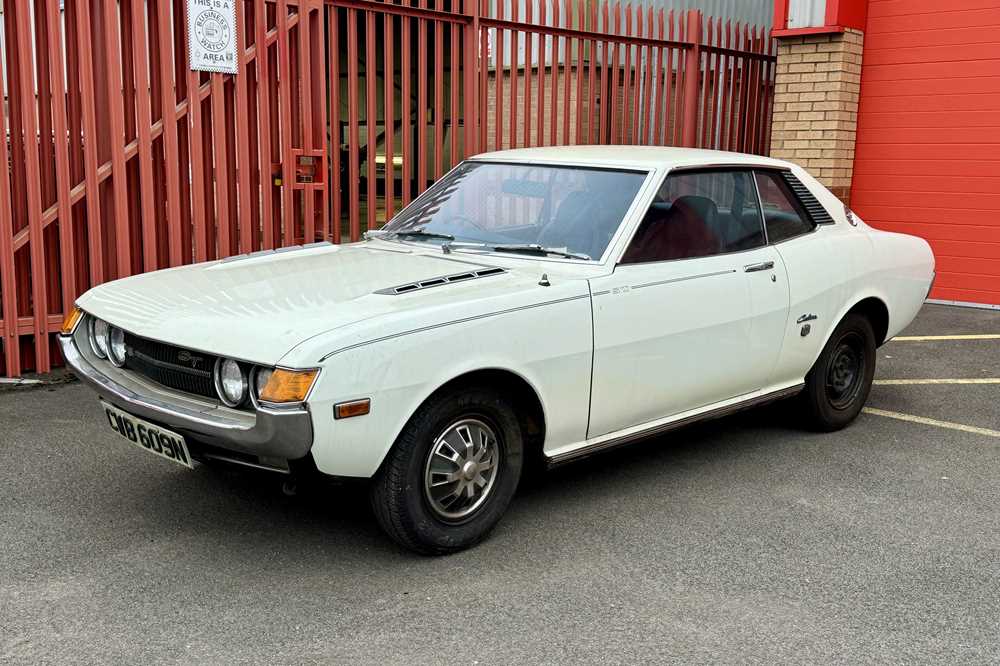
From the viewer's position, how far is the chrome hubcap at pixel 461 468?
390 centimetres

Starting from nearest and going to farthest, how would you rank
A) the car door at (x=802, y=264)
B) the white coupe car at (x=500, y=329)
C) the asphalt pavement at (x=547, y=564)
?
the asphalt pavement at (x=547, y=564) < the white coupe car at (x=500, y=329) < the car door at (x=802, y=264)

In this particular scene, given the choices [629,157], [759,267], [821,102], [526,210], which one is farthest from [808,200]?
[821,102]

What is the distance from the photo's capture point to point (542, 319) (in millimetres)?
4105

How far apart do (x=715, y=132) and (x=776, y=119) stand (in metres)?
0.83

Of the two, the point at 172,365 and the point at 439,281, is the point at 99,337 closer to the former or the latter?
the point at 172,365

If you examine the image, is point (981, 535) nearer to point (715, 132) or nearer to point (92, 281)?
point (92, 281)

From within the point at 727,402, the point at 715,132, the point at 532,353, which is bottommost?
the point at 727,402

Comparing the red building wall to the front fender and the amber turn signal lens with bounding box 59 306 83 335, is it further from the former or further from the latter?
the amber turn signal lens with bounding box 59 306 83 335

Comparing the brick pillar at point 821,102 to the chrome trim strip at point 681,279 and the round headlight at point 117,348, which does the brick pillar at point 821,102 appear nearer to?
the chrome trim strip at point 681,279

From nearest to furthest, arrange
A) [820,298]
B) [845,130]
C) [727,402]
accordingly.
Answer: [727,402]
[820,298]
[845,130]

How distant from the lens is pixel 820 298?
547cm

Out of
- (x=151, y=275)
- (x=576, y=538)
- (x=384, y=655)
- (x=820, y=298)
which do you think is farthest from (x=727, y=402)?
(x=151, y=275)

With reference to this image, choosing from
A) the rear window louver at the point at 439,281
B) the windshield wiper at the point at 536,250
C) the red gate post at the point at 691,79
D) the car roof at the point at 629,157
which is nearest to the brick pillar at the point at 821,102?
the red gate post at the point at 691,79

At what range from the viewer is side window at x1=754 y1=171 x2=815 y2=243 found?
5427 millimetres
